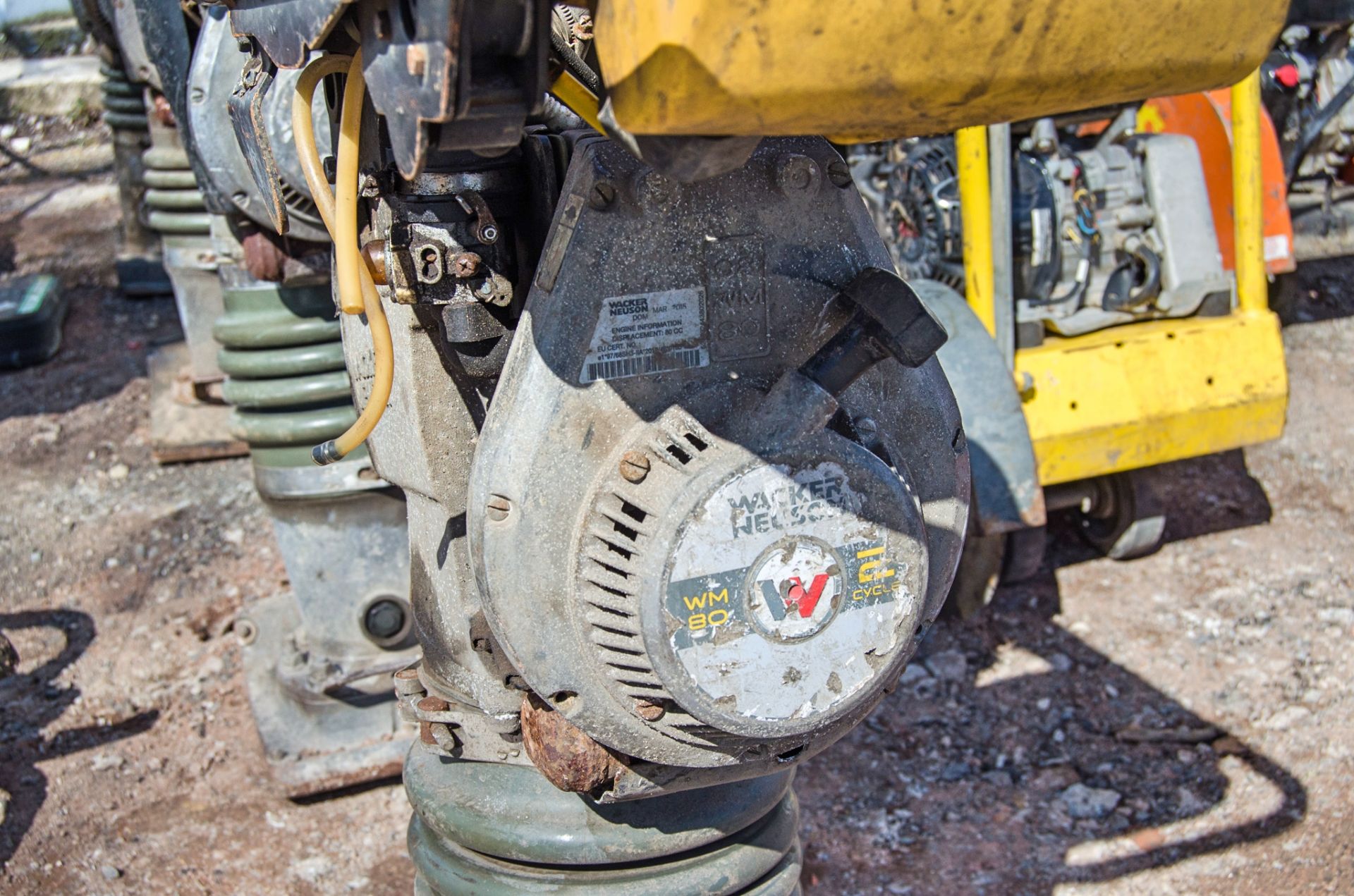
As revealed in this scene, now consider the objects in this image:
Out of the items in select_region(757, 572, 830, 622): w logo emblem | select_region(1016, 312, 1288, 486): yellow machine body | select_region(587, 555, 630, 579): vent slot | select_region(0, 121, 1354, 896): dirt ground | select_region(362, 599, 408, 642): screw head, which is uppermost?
select_region(587, 555, 630, 579): vent slot

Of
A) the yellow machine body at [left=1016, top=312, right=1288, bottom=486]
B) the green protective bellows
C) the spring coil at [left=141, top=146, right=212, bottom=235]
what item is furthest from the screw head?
the spring coil at [left=141, top=146, right=212, bottom=235]

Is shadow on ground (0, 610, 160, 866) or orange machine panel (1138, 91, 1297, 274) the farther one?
orange machine panel (1138, 91, 1297, 274)

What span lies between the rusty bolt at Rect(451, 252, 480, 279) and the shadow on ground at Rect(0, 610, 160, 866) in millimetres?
1920

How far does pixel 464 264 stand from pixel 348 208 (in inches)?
4.6

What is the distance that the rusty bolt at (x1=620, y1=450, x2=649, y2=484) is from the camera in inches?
40.7

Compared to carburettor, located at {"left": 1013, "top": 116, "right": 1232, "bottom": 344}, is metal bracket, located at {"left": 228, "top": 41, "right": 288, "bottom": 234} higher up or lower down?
higher up

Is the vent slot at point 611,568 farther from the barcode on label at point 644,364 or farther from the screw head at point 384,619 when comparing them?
the screw head at point 384,619

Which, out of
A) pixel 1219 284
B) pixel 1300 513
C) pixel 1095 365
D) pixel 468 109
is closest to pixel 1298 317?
pixel 1300 513

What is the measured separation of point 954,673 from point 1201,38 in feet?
7.08

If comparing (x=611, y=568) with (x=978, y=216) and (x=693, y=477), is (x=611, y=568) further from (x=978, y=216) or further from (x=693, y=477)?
(x=978, y=216)

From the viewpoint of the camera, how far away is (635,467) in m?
1.03

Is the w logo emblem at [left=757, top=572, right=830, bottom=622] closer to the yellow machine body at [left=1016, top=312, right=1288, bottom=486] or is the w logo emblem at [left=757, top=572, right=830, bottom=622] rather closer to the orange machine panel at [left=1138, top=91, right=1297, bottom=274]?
the yellow machine body at [left=1016, top=312, right=1288, bottom=486]

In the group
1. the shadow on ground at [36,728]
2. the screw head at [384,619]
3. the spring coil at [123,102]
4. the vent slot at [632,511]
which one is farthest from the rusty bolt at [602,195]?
the spring coil at [123,102]

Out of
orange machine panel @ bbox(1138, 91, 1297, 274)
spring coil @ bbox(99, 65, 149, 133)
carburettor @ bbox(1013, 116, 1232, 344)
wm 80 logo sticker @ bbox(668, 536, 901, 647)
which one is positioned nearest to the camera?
wm 80 logo sticker @ bbox(668, 536, 901, 647)
